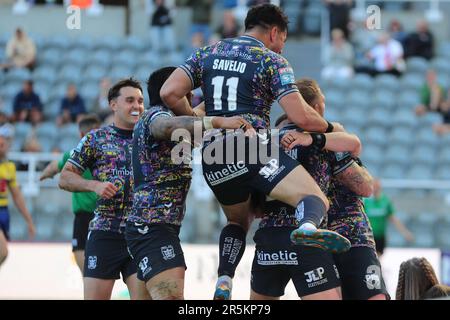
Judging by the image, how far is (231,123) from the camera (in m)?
7.14

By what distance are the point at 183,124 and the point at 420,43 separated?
13.2m

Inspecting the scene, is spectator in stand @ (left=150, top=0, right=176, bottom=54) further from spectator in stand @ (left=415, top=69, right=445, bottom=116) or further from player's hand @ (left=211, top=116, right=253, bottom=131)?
player's hand @ (left=211, top=116, right=253, bottom=131)

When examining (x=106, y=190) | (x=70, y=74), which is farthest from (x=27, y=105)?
(x=106, y=190)

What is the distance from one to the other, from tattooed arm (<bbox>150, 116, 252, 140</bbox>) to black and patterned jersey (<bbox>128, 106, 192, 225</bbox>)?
108 mm

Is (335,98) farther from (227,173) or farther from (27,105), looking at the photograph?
(227,173)

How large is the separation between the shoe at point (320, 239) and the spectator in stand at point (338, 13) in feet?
43.4

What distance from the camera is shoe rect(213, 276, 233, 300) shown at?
738 cm

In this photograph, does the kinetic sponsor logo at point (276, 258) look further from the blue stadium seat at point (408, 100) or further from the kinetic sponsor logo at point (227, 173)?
the blue stadium seat at point (408, 100)

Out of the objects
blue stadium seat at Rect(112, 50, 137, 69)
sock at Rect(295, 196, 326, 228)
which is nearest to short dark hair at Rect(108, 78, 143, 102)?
sock at Rect(295, 196, 326, 228)

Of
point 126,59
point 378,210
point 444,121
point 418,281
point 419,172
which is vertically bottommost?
point 378,210

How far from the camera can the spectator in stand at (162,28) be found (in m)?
19.7

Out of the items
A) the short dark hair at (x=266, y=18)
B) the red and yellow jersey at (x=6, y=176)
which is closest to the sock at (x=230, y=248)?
the short dark hair at (x=266, y=18)
